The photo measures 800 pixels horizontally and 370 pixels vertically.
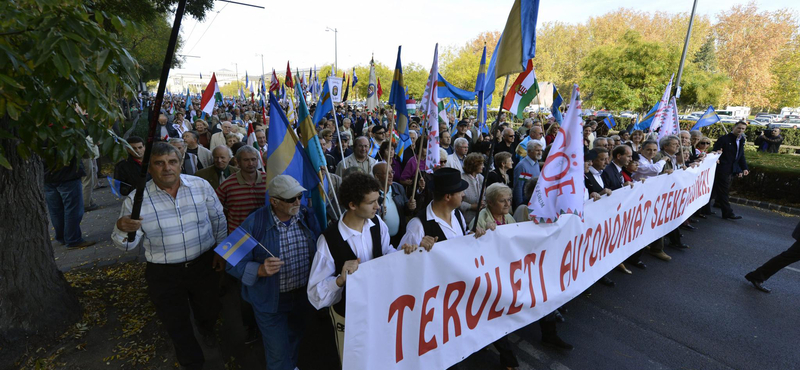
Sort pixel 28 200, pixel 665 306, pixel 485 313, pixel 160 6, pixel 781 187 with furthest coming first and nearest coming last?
pixel 781 187 → pixel 160 6 → pixel 665 306 → pixel 28 200 → pixel 485 313

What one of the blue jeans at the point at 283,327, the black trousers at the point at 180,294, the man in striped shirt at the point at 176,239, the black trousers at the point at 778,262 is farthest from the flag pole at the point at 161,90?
the black trousers at the point at 778,262

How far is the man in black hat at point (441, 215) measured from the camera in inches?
110

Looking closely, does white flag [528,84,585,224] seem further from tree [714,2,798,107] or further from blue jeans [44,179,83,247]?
tree [714,2,798,107]

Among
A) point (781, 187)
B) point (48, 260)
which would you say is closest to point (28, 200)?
point (48, 260)

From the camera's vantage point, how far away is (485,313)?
3000mm

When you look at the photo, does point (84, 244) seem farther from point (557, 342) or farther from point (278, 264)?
point (557, 342)

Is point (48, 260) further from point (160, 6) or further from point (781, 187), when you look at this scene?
point (781, 187)

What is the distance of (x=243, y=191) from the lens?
12.7 feet

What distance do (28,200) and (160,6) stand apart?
4422mm

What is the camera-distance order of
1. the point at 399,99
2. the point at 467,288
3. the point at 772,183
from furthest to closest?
1. the point at 772,183
2. the point at 399,99
3. the point at 467,288

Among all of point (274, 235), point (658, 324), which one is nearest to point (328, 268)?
point (274, 235)

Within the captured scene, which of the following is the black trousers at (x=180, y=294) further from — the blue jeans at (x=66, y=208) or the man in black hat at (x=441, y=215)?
the blue jeans at (x=66, y=208)

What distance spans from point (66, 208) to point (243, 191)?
3.69 metres

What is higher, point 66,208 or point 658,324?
point 66,208
